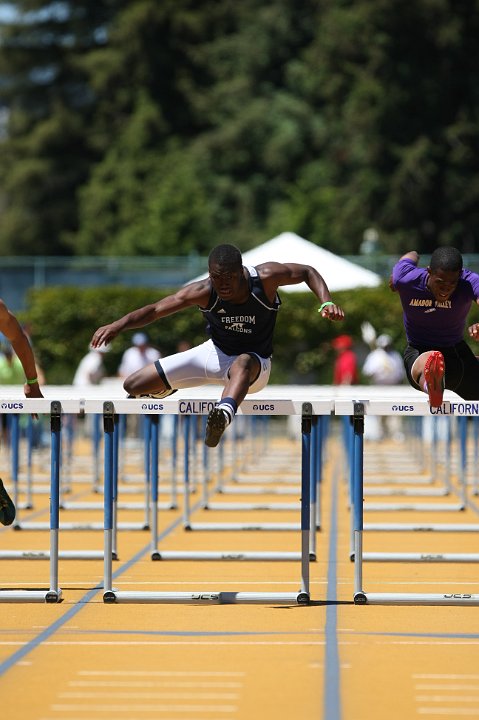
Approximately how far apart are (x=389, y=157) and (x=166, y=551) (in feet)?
126

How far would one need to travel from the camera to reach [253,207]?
54.8 meters

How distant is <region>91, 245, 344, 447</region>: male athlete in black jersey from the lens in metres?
8.78

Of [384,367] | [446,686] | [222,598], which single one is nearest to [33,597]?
[222,598]

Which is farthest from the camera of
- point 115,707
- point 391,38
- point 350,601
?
point 391,38

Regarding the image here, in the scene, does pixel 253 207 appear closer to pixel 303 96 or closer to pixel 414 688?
pixel 303 96

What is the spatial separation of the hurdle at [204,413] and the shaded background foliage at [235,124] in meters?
38.9

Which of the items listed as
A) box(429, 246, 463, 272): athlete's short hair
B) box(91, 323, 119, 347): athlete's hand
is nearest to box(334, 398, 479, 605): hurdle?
box(429, 246, 463, 272): athlete's short hair

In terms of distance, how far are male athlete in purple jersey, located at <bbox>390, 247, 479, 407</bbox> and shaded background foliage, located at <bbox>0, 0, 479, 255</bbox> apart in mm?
37453

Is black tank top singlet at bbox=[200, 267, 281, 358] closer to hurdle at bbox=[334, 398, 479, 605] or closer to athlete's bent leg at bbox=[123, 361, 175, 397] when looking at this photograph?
athlete's bent leg at bbox=[123, 361, 175, 397]

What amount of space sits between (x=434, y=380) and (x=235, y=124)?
47.0 meters

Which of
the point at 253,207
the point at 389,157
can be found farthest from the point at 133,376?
the point at 253,207

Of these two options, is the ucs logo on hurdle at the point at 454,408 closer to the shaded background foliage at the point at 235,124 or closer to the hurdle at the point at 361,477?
the hurdle at the point at 361,477

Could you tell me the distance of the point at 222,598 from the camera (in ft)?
28.2

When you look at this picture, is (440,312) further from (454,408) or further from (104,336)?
(104,336)
